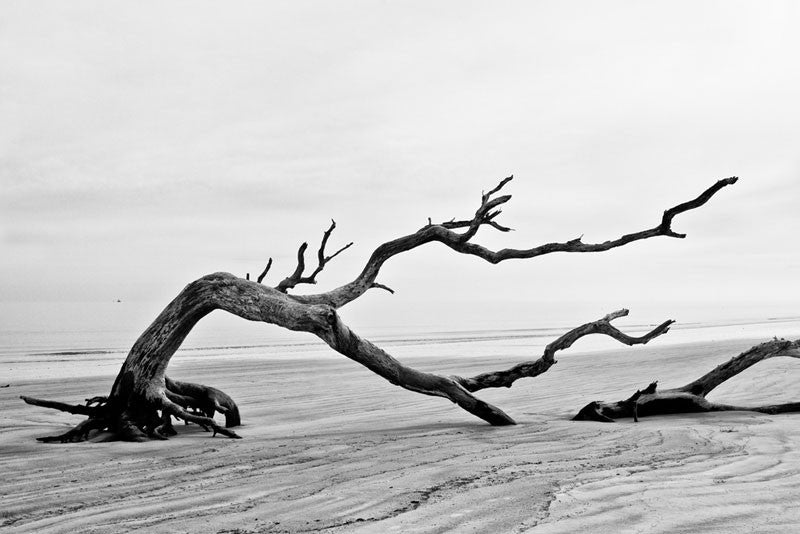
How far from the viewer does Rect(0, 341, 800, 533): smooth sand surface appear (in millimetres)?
3811

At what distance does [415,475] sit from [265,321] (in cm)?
290

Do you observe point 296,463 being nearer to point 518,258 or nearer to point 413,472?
point 413,472

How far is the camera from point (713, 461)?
5.13m

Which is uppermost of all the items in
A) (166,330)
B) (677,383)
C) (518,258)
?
(518,258)

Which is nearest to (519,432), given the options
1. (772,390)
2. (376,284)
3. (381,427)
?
(381,427)

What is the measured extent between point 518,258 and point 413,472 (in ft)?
11.9

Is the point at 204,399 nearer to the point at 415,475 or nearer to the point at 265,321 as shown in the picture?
the point at 265,321

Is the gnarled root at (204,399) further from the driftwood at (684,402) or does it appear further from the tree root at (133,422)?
the driftwood at (684,402)

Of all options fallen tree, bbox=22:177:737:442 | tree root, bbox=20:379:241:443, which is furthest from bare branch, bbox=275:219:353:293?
tree root, bbox=20:379:241:443

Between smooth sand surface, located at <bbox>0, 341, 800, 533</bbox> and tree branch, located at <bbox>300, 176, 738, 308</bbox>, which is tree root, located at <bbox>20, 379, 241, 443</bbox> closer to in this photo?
smooth sand surface, located at <bbox>0, 341, 800, 533</bbox>

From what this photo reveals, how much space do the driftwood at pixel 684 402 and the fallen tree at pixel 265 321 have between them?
0.65 metres

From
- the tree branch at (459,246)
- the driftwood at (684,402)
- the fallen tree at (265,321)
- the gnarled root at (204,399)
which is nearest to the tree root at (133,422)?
the fallen tree at (265,321)

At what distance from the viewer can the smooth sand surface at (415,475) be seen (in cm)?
381

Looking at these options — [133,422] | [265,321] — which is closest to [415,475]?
[265,321]
